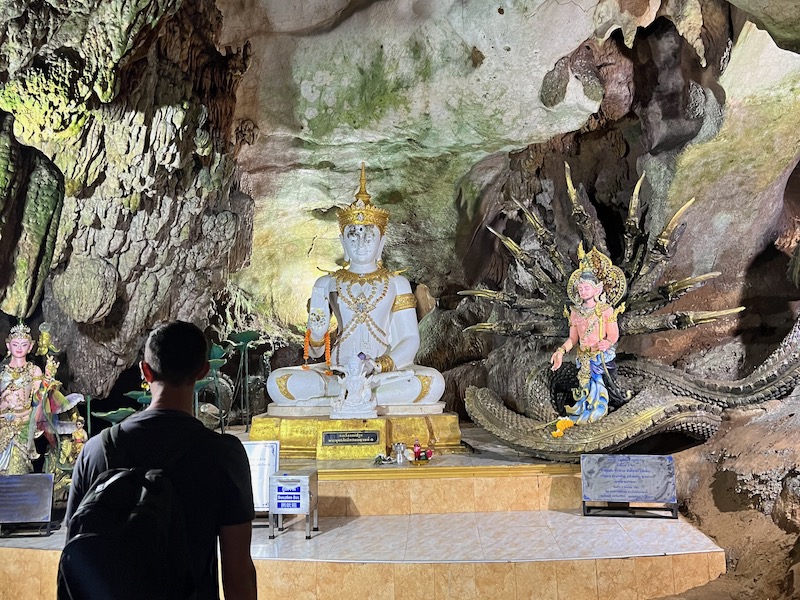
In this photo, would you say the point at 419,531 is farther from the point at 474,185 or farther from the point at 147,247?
the point at 474,185

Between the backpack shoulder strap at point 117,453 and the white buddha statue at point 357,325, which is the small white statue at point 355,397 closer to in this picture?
the white buddha statue at point 357,325

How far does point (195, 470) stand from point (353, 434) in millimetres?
4008

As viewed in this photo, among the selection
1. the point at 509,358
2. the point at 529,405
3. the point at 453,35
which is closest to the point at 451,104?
the point at 453,35

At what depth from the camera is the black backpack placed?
1.40m

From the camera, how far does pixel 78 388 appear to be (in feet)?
22.2

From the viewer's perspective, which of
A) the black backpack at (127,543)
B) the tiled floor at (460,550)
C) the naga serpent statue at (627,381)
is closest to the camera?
the black backpack at (127,543)

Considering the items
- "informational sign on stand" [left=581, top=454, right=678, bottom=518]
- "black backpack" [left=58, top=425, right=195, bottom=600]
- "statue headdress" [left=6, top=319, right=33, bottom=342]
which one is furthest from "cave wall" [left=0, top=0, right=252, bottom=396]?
"informational sign on stand" [left=581, top=454, right=678, bottom=518]

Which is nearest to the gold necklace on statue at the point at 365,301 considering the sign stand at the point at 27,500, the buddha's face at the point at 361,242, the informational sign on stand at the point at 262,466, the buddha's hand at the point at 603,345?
the buddha's face at the point at 361,242

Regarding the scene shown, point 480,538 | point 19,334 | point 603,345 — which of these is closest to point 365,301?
point 603,345

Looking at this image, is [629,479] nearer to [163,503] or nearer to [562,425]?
Result: [562,425]

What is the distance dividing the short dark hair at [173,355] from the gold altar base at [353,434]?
152 inches

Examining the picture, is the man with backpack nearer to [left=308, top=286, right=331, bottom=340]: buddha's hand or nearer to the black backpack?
the black backpack

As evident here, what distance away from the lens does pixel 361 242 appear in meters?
6.63

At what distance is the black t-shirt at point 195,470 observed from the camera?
157cm
